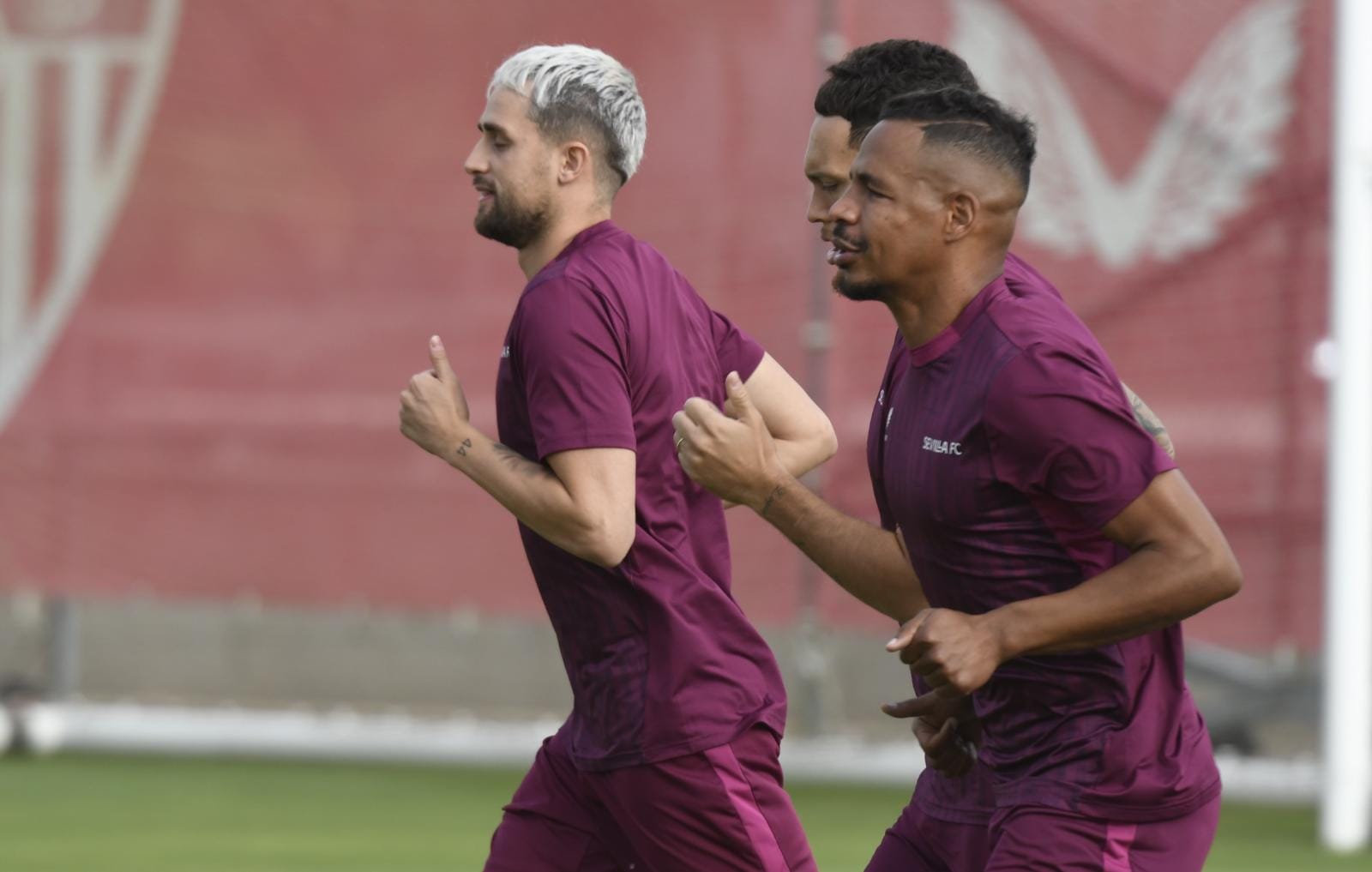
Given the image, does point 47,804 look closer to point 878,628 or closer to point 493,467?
point 878,628

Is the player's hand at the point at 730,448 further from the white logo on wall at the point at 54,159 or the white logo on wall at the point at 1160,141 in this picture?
the white logo on wall at the point at 54,159

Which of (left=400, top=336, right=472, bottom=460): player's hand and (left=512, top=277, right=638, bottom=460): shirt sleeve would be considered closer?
(left=512, top=277, right=638, bottom=460): shirt sleeve

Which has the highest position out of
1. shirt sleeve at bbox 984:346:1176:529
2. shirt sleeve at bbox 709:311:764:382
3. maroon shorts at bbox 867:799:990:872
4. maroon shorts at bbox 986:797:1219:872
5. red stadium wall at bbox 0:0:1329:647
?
red stadium wall at bbox 0:0:1329:647

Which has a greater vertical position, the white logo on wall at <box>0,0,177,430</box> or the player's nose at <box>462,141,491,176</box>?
the white logo on wall at <box>0,0,177,430</box>

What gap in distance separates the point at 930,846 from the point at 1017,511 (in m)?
0.65

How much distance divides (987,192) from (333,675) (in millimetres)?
8117

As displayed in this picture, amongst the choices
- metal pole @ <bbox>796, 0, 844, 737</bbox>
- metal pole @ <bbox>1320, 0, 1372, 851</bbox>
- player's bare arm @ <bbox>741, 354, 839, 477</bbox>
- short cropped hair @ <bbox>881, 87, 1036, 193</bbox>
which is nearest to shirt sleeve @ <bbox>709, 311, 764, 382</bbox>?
player's bare arm @ <bbox>741, 354, 839, 477</bbox>

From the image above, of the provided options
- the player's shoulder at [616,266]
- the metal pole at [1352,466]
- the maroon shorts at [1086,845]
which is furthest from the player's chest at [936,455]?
the metal pole at [1352,466]

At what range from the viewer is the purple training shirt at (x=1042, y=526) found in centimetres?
286

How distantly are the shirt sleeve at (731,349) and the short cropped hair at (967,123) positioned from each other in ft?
2.67

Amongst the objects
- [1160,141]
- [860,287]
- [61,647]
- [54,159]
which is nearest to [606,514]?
[860,287]

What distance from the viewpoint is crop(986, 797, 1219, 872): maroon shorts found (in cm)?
299

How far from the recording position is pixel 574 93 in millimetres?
3793

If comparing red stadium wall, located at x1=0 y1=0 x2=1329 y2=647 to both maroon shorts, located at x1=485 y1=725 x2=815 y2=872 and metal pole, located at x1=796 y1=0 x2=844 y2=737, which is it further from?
maroon shorts, located at x1=485 y1=725 x2=815 y2=872
